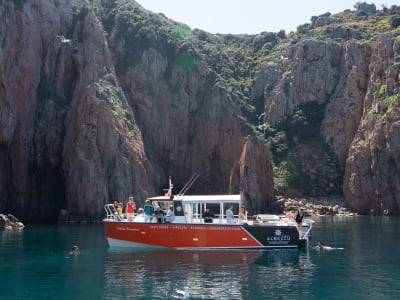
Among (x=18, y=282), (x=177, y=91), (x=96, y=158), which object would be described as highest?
(x=177, y=91)

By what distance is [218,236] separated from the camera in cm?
4138

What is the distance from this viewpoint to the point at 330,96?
4759 inches

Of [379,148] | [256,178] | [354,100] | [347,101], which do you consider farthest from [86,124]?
[354,100]

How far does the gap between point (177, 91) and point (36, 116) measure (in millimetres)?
30573

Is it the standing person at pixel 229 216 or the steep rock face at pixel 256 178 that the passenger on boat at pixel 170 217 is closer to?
the standing person at pixel 229 216

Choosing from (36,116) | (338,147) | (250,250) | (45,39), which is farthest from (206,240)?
(338,147)

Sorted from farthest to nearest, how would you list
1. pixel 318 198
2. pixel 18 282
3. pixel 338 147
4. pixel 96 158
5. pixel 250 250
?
1. pixel 338 147
2. pixel 318 198
3. pixel 96 158
4. pixel 250 250
5. pixel 18 282

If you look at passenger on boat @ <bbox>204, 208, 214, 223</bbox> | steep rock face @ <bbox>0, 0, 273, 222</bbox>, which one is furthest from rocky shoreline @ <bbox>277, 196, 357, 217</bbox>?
passenger on boat @ <bbox>204, 208, 214, 223</bbox>

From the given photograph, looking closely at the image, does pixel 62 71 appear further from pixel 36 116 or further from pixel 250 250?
pixel 250 250

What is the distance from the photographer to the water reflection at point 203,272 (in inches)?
1006

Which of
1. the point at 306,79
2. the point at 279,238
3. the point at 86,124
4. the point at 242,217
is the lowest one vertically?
the point at 279,238

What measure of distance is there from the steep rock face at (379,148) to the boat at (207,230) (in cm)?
5707

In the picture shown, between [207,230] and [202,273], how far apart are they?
10698 millimetres

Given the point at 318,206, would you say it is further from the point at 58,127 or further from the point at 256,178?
the point at 58,127
